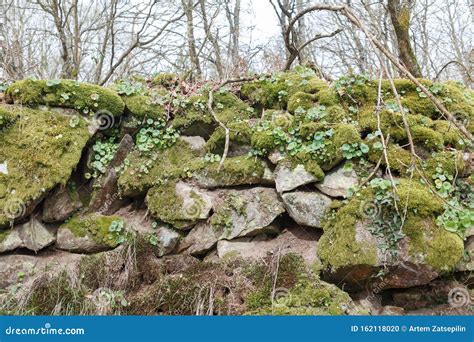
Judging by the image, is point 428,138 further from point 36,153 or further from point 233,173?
point 36,153

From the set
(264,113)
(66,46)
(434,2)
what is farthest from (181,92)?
(434,2)

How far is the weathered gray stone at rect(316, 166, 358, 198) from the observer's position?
3814mm

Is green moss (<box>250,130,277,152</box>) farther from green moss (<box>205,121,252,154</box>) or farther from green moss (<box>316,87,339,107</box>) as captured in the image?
green moss (<box>316,87,339,107</box>)

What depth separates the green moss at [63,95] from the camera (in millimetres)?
4422

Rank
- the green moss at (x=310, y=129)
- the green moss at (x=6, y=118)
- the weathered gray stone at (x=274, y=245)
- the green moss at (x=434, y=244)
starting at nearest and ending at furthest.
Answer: the green moss at (x=434, y=244), the weathered gray stone at (x=274, y=245), the green moss at (x=310, y=129), the green moss at (x=6, y=118)

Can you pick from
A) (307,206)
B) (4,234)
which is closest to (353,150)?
(307,206)

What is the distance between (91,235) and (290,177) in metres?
2.17

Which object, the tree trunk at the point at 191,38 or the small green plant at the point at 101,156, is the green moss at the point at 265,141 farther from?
the tree trunk at the point at 191,38

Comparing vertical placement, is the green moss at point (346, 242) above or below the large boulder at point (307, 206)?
below

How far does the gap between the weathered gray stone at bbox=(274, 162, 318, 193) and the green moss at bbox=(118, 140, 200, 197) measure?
105cm

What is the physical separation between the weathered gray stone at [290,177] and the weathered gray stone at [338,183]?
114 millimetres

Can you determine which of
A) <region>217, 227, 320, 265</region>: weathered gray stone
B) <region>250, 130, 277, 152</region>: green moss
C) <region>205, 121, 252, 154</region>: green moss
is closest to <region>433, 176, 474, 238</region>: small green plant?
<region>217, 227, 320, 265</region>: weathered gray stone

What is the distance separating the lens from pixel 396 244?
3377 millimetres

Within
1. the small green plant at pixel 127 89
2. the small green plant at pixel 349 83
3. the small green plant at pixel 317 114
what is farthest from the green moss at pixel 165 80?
the small green plant at pixel 349 83
